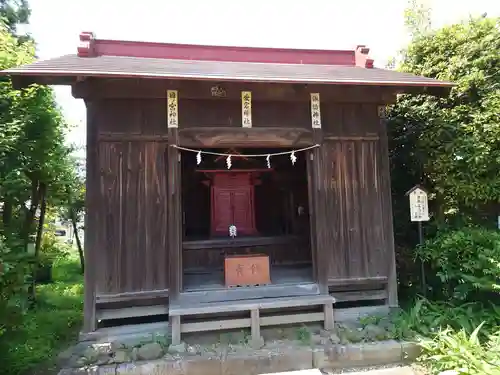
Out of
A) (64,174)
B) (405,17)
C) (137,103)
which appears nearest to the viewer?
(137,103)

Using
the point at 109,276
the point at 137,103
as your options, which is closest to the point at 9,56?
the point at 137,103

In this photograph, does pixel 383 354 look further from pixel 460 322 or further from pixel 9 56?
pixel 9 56

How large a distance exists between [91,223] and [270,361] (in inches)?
A: 128

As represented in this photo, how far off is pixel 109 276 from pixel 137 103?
2673mm

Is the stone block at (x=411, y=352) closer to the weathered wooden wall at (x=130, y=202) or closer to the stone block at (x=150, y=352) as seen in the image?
the stone block at (x=150, y=352)

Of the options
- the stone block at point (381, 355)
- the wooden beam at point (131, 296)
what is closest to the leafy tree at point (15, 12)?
the wooden beam at point (131, 296)

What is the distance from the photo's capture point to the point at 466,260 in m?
5.41

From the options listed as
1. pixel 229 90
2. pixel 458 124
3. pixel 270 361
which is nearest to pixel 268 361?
pixel 270 361

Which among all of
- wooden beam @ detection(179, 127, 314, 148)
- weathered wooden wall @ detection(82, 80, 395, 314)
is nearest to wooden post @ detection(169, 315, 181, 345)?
weathered wooden wall @ detection(82, 80, 395, 314)

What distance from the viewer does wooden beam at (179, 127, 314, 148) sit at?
17.5ft

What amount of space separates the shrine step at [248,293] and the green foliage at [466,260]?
7.05 feet

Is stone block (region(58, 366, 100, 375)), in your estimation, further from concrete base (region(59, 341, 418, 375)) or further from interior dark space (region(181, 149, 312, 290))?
interior dark space (region(181, 149, 312, 290))

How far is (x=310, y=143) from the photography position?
5660 millimetres

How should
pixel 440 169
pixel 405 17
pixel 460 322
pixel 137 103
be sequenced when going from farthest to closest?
pixel 405 17 → pixel 440 169 → pixel 137 103 → pixel 460 322
